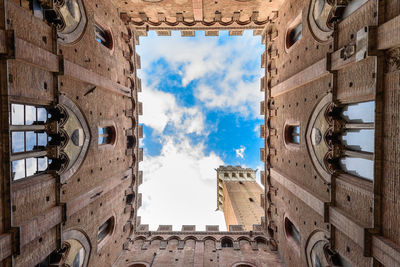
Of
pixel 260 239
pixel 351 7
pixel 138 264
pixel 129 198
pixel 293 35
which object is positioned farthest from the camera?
pixel 129 198

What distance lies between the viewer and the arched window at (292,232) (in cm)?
1309

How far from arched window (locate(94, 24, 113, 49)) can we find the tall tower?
2357 centimetres

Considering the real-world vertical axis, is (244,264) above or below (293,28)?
below

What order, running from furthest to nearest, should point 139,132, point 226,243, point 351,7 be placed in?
point 139,132, point 226,243, point 351,7

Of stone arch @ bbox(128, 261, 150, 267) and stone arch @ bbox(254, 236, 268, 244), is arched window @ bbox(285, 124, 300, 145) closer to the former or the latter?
stone arch @ bbox(254, 236, 268, 244)

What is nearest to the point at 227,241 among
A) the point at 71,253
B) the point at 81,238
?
the point at 81,238

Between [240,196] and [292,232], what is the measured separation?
18726 millimetres

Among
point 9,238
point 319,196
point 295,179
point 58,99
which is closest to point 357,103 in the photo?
point 319,196

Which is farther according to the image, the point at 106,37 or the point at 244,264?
the point at 106,37

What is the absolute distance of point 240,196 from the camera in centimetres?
3247

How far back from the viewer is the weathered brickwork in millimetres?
6809

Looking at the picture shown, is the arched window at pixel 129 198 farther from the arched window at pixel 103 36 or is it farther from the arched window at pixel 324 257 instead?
the arched window at pixel 324 257

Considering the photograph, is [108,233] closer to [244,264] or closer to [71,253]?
[71,253]

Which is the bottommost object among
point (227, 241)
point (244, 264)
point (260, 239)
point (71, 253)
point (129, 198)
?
point (244, 264)
